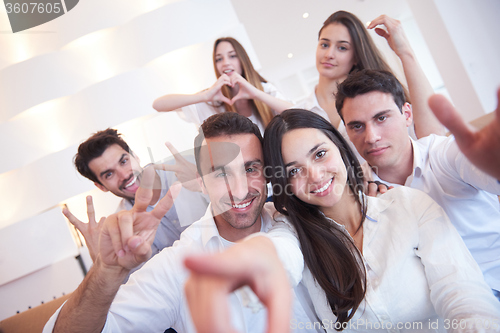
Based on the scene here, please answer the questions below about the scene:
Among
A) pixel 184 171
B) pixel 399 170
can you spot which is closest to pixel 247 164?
pixel 184 171

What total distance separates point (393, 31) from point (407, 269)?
1.66 feet

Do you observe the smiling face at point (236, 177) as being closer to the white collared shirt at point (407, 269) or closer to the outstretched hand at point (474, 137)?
the white collared shirt at point (407, 269)

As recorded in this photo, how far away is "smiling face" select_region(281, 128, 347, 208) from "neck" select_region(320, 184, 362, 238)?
0.14 ft

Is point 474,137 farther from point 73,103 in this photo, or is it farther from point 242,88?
point 73,103

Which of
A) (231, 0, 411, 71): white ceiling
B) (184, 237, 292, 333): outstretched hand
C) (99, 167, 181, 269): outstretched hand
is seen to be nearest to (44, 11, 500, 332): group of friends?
(99, 167, 181, 269): outstretched hand

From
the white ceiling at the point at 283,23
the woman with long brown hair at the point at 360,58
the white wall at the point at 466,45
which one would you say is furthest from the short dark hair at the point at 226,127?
the white wall at the point at 466,45

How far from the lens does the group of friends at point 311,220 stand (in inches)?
15.6

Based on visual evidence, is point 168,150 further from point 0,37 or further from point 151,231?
point 0,37

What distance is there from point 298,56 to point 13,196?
0.82 meters

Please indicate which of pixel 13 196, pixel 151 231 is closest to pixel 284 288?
pixel 151 231

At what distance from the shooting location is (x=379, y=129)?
1.96ft

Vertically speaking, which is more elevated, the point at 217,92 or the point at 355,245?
the point at 217,92

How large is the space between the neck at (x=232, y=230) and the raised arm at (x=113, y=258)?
188mm

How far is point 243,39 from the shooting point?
73cm
